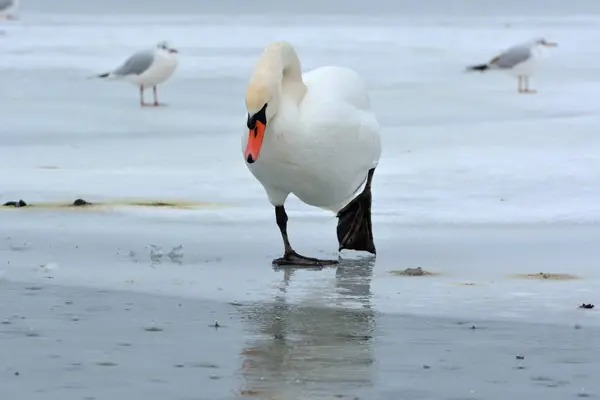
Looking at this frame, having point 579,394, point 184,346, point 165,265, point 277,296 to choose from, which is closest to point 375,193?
point 165,265

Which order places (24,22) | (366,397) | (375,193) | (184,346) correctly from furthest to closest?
(24,22) → (375,193) → (184,346) → (366,397)

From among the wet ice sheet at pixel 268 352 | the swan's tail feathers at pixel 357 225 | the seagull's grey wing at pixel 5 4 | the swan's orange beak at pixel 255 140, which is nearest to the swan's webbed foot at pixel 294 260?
the swan's tail feathers at pixel 357 225

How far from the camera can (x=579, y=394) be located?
441cm

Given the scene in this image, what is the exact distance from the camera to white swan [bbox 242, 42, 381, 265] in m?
6.79

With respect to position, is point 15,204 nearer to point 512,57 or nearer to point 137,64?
point 137,64

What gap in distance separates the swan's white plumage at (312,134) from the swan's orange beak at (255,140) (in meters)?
0.09

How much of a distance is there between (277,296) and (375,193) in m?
A: 3.33

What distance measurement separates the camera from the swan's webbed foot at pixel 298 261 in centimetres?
714

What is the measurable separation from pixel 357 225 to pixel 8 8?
1173 inches

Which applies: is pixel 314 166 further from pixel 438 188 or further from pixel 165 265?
pixel 438 188

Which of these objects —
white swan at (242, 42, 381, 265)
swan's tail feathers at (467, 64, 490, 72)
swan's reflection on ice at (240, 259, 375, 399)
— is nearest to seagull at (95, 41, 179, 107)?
swan's tail feathers at (467, 64, 490, 72)

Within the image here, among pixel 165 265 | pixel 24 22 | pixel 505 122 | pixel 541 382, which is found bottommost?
pixel 24 22

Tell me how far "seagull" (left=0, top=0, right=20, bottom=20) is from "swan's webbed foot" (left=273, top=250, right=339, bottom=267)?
29572 millimetres

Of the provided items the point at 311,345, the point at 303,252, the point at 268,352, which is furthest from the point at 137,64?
the point at 268,352
